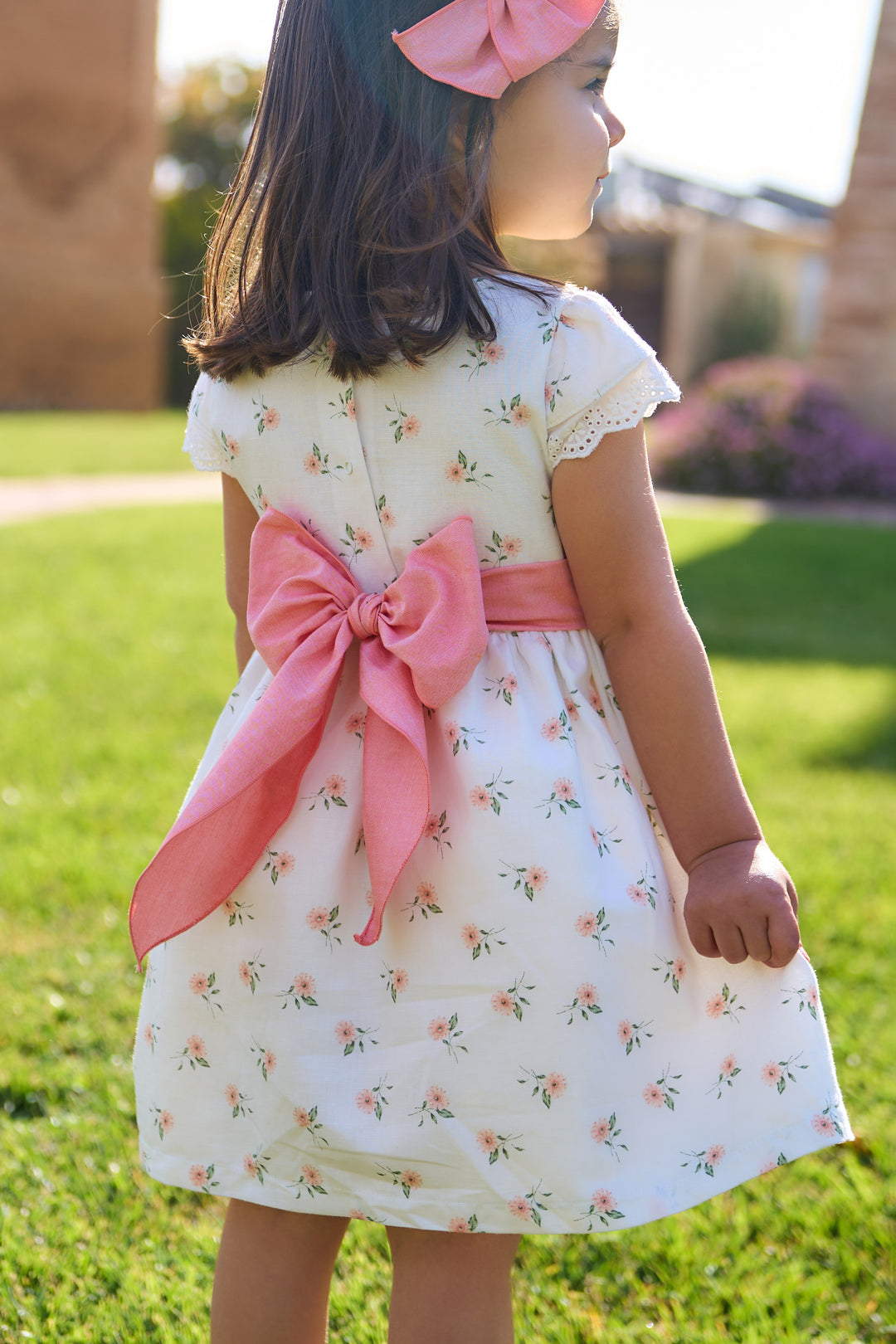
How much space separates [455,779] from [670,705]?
20 cm

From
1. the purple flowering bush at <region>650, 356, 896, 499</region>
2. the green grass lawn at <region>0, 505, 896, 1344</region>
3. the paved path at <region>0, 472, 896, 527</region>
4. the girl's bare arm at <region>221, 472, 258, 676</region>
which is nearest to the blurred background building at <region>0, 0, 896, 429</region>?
the purple flowering bush at <region>650, 356, 896, 499</region>

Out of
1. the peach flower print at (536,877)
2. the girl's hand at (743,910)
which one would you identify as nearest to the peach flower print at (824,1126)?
the girl's hand at (743,910)

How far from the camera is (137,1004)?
2.30 metres

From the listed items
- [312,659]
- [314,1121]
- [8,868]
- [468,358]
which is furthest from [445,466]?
[8,868]

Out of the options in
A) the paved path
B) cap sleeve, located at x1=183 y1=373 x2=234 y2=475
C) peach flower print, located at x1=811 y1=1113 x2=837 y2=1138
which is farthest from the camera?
the paved path

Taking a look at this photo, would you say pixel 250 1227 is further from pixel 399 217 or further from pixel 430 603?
pixel 399 217

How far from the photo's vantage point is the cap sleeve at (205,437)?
1.26 m

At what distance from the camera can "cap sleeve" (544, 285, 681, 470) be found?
105 centimetres

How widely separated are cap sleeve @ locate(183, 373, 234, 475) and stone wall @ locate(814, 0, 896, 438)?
9865 millimetres

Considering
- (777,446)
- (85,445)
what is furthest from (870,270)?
(85,445)

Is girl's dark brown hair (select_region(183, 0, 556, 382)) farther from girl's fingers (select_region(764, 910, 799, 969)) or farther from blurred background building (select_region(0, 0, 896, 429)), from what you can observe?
Result: blurred background building (select_region(0, 0, 896, 429))

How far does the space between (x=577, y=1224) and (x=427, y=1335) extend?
0.58 ft

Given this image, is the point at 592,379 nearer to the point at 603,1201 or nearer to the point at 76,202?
the point at 603,1201

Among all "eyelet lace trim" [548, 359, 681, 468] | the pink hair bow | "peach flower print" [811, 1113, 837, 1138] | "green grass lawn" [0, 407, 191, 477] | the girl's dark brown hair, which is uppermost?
the pink hair bow
